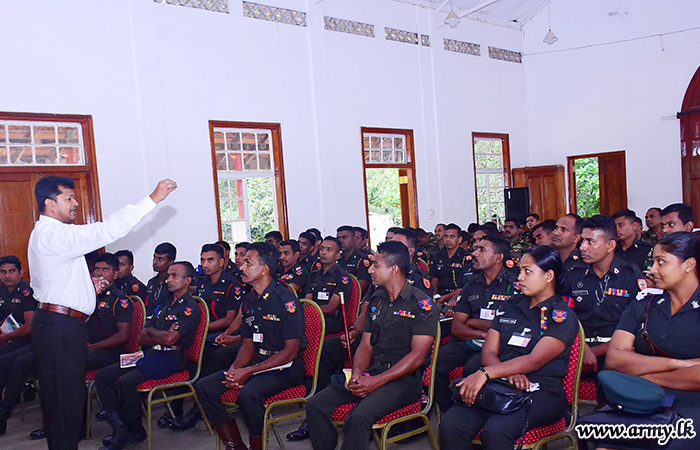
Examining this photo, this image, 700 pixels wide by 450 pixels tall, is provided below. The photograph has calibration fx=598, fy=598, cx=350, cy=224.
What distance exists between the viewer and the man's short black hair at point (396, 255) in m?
3.03

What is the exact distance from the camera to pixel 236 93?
745 cm

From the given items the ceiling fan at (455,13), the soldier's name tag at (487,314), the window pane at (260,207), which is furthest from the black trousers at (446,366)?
the ceiling fan at (455,13)

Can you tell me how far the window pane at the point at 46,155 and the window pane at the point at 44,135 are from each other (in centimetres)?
7

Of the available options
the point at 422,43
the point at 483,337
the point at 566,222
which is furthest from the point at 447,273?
the point at 422,43

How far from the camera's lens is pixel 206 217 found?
716 centimetres

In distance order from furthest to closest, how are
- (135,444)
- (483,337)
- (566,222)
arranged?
(566,222) < (135,444) < (483,337)

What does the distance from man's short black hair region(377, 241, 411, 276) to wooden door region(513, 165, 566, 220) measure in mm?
8324

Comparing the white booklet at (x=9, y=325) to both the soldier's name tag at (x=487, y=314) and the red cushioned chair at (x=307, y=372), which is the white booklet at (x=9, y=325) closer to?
the red cushioned chair at (x=307, y=372)

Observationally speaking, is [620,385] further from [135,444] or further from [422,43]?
[422,43]

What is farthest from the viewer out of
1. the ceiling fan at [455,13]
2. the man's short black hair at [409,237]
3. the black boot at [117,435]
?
the ceiling fan at [455,13]

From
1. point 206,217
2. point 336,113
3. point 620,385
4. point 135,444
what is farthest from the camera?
point 336,113

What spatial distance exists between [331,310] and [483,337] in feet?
4.71

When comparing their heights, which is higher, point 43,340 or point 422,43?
point 422,43

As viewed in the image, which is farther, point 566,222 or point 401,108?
point 401,108
